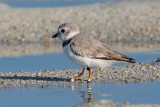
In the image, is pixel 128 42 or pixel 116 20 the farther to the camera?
pixel 116 20

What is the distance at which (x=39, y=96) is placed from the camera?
1250cm

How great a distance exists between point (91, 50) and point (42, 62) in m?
4.11

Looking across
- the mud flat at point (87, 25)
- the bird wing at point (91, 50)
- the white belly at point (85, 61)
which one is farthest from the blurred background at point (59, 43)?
the bird wing at point (91, 50)

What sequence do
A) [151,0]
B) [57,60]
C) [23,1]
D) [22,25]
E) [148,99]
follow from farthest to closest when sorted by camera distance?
[23,1] → [151,0] → [22,25] → [57,60] → [148,99]

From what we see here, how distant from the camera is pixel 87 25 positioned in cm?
2377

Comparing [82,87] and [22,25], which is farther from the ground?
[22,25]

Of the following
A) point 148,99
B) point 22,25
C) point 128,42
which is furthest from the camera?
point 22,25

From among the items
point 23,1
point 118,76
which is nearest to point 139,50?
point 118,76

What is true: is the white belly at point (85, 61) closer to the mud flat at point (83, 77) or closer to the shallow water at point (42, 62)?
the mud flat at point (83, 77)

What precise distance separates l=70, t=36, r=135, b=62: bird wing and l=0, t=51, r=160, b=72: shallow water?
280cm

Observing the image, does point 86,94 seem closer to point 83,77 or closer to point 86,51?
point 86,51

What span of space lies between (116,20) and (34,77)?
32.2 ft

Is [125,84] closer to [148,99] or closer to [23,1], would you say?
[148,99]

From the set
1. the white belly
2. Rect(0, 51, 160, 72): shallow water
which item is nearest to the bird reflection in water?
the white belly
